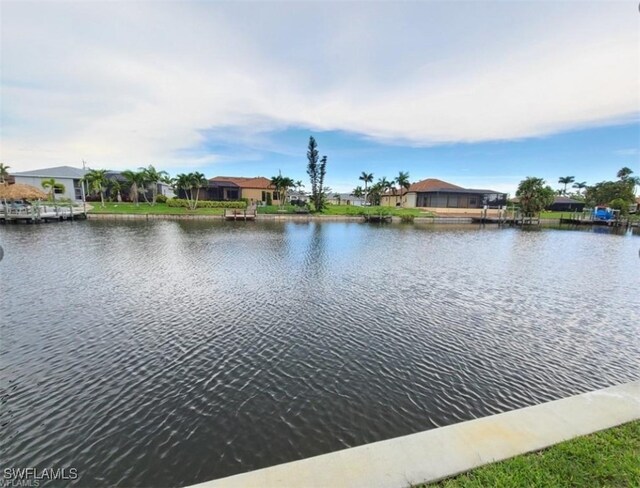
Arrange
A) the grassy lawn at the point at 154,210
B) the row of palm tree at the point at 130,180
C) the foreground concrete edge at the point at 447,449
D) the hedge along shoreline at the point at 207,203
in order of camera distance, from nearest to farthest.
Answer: the foreground concrete edge at the point at 447,449
the grassy lawn at the point at 154,210
the row of palm tree at the point at 130,180
the hedge along shoreline at the point at 207,203

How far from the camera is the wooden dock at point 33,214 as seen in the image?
38000 millimetres

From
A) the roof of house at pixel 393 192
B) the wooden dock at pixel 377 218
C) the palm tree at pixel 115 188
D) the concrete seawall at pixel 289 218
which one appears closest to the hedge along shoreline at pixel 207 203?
the concrete seawall at pixel 289 218

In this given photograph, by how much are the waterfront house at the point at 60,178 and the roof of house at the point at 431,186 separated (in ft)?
245

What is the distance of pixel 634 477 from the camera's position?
4.19 metres

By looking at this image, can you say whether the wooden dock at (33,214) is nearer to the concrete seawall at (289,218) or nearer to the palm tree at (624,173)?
the concrete seawall at (289,218)

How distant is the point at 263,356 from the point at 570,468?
6992 mm

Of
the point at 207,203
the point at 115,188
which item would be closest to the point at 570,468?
the point at 207,203

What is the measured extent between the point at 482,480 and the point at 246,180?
7489 cm

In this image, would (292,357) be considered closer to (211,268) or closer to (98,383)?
(98,383)

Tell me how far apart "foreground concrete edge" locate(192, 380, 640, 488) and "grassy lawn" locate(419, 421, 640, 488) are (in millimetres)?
158

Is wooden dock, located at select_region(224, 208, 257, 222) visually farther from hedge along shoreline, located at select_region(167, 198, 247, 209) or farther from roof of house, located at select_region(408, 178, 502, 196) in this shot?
roof of house, located at select_region(408, 178, 502, 196)

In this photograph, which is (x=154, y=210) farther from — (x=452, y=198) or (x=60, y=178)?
(x=452, y=198)

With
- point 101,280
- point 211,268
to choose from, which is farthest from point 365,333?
point 101,280

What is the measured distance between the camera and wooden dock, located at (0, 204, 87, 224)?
38000mm
